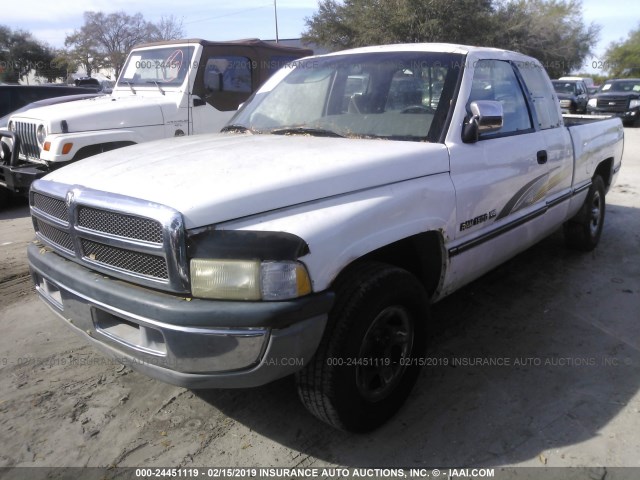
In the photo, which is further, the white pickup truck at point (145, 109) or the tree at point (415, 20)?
the tree at point (415, 20)

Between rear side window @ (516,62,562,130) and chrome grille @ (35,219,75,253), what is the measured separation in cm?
336

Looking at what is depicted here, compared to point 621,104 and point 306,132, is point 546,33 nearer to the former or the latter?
point 621,104

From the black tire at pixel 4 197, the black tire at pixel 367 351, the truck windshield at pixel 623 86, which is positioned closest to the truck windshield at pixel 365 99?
the black tire at pixel 367 351

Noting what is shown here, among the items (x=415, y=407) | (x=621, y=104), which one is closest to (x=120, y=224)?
(x=415, y=407)

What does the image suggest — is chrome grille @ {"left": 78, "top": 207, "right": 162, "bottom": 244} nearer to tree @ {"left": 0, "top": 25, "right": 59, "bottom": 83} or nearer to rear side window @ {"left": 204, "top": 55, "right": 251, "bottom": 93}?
rear side window @ {"left": 204, "top": 55, "right": 251, "bottom": 93}

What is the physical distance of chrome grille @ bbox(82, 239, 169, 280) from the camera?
2162 mm

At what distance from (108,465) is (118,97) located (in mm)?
5970

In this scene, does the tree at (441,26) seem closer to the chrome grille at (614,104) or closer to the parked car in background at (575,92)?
the parked car in background at (575,92)

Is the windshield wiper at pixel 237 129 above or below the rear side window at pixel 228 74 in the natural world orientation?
below

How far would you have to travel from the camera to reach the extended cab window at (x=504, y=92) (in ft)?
11.0

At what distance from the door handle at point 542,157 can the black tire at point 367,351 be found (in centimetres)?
168

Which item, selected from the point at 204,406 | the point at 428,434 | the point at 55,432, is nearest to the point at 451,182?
the point at 428,434

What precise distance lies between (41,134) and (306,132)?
4505mm

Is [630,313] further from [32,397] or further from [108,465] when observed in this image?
[32,397]
